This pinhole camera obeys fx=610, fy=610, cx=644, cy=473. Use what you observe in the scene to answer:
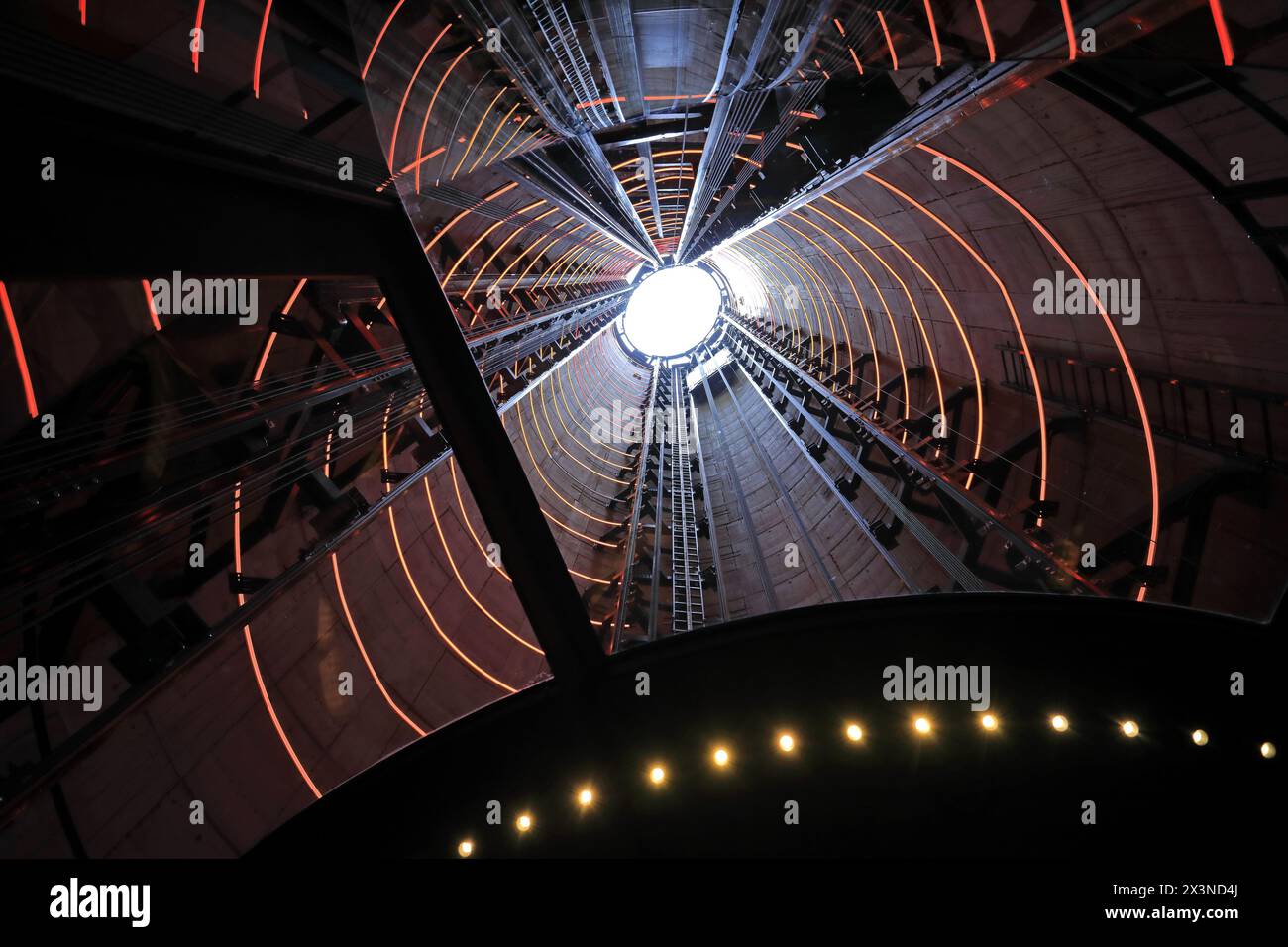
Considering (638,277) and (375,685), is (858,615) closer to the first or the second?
(375,685)

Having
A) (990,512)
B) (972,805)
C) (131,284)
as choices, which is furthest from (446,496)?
(972,805)

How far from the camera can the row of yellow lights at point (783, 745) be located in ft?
10.6

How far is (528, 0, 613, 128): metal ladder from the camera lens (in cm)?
769

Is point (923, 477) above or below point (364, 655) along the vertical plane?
above

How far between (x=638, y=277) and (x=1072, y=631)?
130 ft

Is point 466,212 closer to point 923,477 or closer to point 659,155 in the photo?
point 659,155

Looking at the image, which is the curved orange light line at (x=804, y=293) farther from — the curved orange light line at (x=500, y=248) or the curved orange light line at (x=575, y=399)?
the curved orange light line at (x=500, y=248)

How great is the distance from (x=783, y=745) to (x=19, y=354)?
5.59 m

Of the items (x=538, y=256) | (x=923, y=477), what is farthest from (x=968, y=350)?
(x=538, y=256)

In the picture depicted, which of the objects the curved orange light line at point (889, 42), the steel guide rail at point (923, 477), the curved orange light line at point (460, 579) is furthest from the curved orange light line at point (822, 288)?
the curved orange light line at point (460, 579)

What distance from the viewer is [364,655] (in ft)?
24.5

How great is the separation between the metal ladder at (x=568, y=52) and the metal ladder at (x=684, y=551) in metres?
7.91

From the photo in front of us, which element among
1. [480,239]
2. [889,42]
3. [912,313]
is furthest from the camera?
[480,239]

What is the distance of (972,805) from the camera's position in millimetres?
3115
